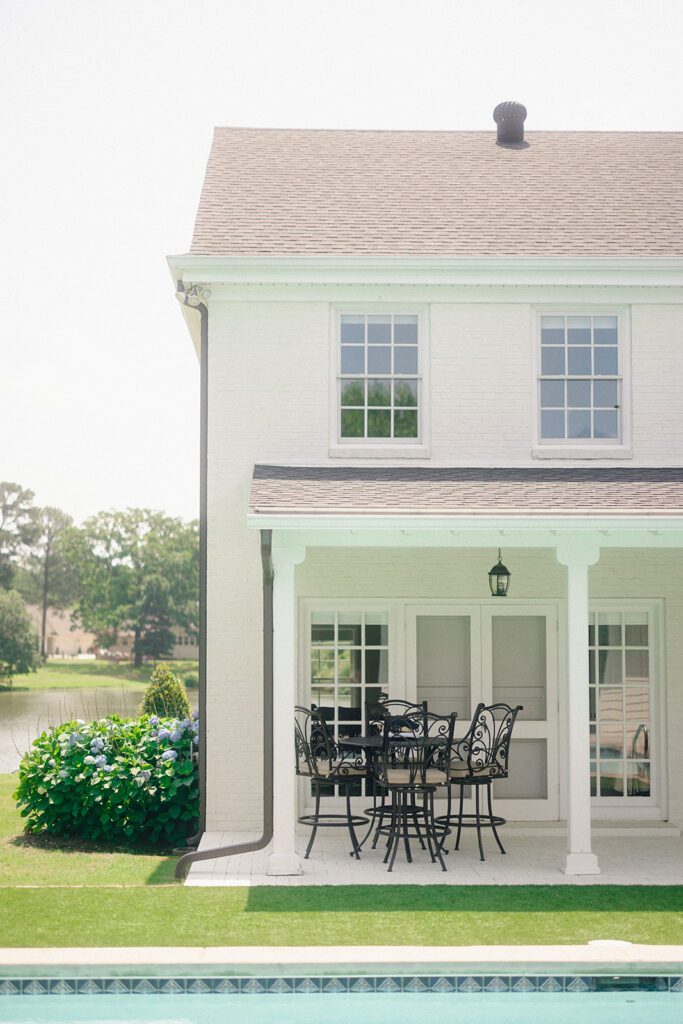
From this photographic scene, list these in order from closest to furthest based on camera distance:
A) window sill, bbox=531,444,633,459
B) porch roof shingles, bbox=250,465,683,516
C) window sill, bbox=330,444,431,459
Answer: porch roof shingles, bbox=250,465,683,516
window sill, bbox=330,444,431,459
window sill, bbox=531,444,633,459

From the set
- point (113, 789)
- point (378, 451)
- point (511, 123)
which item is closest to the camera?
point (113, 789)

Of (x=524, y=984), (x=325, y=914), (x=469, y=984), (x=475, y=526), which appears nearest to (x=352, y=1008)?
(x=469, y=984)

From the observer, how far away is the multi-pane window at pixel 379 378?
10.9 metres

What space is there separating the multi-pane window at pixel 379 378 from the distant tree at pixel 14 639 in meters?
52.9

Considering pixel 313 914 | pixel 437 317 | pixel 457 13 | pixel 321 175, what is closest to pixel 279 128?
pixel 321 175

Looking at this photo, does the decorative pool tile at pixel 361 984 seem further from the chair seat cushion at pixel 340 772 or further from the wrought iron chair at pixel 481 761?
the chair seat cushion at pixel 340 772

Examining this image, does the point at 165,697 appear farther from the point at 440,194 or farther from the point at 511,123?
the point at 511,123

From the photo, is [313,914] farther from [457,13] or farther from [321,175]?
[457,13]

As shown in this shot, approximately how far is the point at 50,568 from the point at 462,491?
2651 inches

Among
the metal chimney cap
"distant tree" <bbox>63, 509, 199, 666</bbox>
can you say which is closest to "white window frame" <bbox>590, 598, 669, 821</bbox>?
the metal chimney cap

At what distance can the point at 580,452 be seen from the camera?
35.7 feet

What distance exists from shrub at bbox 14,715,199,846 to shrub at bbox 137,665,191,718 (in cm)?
776

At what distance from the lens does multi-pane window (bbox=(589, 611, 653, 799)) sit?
35.8ft

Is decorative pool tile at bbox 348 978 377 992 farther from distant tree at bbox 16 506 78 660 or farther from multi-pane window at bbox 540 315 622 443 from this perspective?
distant tree at bbox 16 506 78 660
